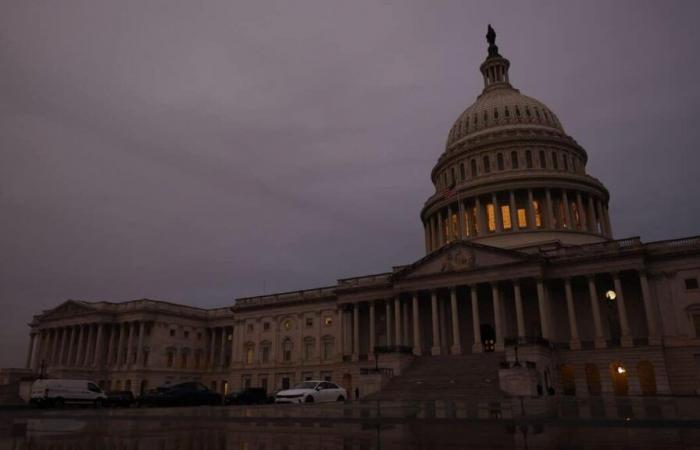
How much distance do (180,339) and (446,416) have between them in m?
74.9

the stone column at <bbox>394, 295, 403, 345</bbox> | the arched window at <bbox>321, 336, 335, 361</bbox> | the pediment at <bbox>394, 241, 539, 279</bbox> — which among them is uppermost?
the pediment at <bbox>394, 241, 539, 279</bbox>

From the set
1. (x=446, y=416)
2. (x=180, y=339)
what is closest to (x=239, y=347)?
(x=180, y=339)

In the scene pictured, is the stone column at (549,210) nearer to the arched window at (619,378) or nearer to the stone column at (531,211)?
the stone column at (531,211)

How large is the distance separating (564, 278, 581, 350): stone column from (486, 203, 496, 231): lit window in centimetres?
1839

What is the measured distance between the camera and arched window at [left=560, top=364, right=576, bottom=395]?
51.0m

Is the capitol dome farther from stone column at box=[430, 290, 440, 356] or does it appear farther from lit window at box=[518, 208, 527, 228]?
stone column at box=[430, 290, 440, 356]

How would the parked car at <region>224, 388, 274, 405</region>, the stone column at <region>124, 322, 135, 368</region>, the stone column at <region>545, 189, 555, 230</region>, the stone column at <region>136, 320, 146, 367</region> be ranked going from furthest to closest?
the stone column at <region>124, 322, 135, 368</region> → the stone column at <region>136, 320, 146, 367</region> → the stone column at <region>545, 189, 555, 230</region> → the parked car at <region>224, 388, 274, 405</region>

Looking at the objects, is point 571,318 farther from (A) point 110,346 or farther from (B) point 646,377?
(A) point 110,346

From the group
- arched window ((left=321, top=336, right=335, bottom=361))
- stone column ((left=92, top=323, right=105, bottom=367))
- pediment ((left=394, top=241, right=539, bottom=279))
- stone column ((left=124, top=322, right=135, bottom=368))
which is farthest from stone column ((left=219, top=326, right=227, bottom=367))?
pediment ((left=394, top=241, right=539, bottom=279))

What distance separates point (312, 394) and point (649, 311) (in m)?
33.2

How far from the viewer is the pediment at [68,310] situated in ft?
289

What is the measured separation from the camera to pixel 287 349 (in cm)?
7544

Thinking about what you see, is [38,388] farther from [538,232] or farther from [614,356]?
[538,232]

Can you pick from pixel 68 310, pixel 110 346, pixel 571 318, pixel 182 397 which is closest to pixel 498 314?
pixel 571 318
